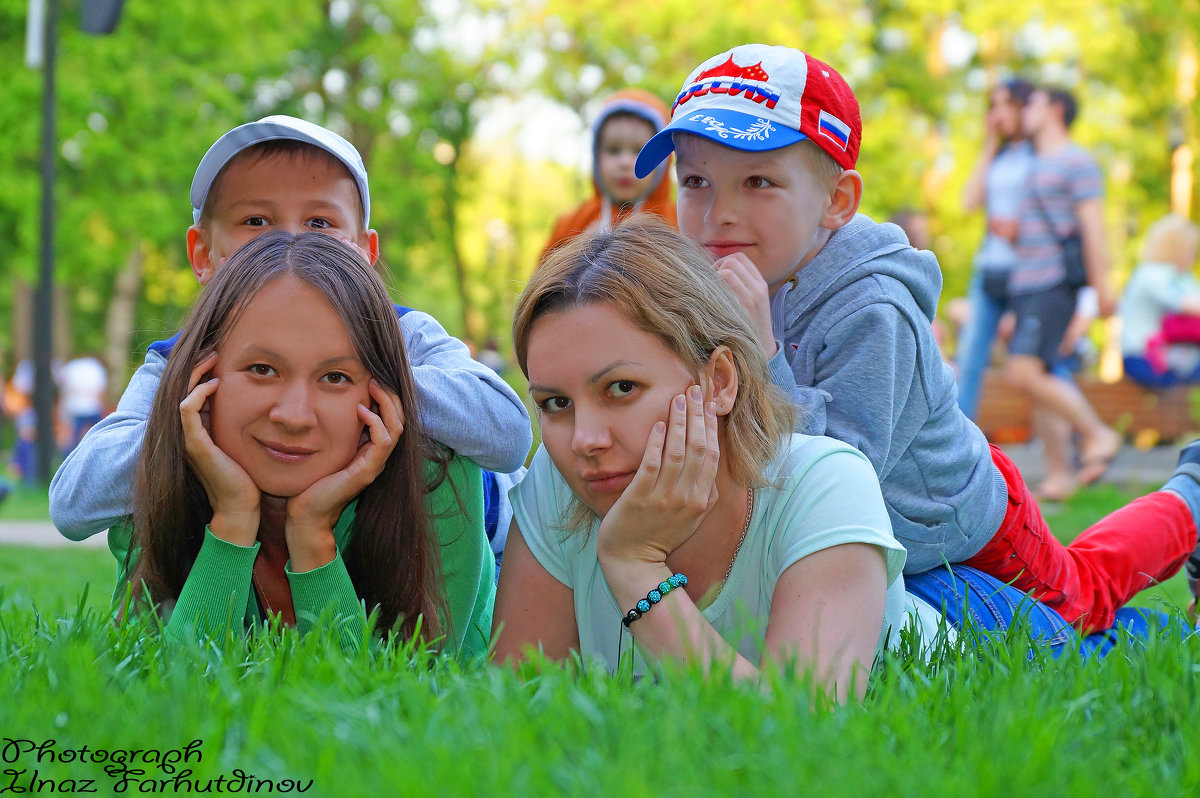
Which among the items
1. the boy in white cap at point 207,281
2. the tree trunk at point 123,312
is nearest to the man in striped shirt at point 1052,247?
the boy in white cap at point 207,281

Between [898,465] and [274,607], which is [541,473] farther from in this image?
[898,465]

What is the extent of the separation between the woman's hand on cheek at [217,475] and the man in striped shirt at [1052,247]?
250 inches

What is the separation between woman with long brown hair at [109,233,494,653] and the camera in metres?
2.74

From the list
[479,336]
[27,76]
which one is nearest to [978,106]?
[479,336]

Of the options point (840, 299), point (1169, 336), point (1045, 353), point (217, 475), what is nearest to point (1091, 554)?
point (840, 299)

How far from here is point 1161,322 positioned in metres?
10.1

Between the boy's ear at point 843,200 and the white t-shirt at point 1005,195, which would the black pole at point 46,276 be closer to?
the white t-shirt at point 1005,195

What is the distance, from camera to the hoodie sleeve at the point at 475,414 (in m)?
2.97

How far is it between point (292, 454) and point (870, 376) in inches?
56.4

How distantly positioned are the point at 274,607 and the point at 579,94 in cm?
2671

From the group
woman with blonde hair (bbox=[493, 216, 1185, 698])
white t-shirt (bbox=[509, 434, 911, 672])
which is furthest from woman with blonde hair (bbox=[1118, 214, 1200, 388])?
white t-shirt (bbox=[509, 434, 911, 672])

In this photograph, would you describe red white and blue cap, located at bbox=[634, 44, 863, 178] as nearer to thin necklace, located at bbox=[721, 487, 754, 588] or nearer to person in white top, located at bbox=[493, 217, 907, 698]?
person in white top, located at bbox=[493, 217, 907, 698]

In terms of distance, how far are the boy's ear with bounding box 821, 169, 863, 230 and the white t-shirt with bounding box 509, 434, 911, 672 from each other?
85 cm

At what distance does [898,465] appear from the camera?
10.5 ft
